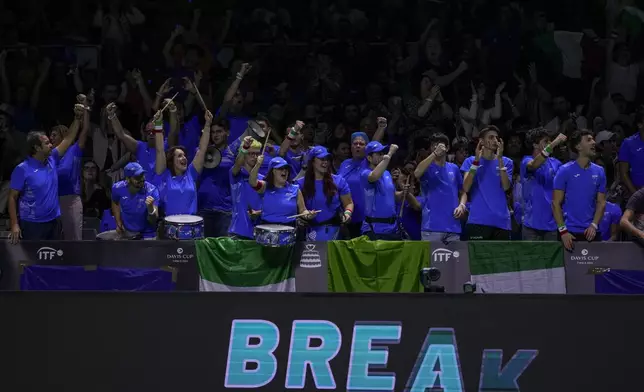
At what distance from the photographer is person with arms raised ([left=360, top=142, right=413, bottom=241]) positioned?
14.1 m

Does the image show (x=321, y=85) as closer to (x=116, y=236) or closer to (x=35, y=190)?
(x=116, y=236)

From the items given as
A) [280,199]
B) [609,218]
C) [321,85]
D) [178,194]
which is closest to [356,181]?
[280,199]

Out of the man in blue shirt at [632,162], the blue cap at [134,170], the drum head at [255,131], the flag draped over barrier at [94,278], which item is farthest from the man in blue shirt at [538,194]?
the blue cap at [134,170]

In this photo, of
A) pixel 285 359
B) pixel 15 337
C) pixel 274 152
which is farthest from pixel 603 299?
pixel 274 152

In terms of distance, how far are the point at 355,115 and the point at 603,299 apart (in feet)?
26.7

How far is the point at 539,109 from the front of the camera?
59.6 ft

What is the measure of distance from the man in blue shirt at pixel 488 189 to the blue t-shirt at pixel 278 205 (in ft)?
6.73

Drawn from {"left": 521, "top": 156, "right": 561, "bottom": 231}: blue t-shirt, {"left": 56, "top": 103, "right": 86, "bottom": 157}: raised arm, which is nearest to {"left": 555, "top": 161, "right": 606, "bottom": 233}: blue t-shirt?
{"left": 521, "top": 156, "right": 561, "bottom": 231}: blue t-shirt

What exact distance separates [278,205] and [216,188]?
1.50m

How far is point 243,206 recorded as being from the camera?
14.2m

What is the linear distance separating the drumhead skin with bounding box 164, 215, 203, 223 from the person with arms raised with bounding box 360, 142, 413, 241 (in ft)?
6.29

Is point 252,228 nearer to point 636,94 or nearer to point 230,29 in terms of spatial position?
point 230,29

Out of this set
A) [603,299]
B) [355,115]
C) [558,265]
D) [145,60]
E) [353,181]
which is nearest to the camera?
[603,299]

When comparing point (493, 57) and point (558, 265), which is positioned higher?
point (493, 57)
